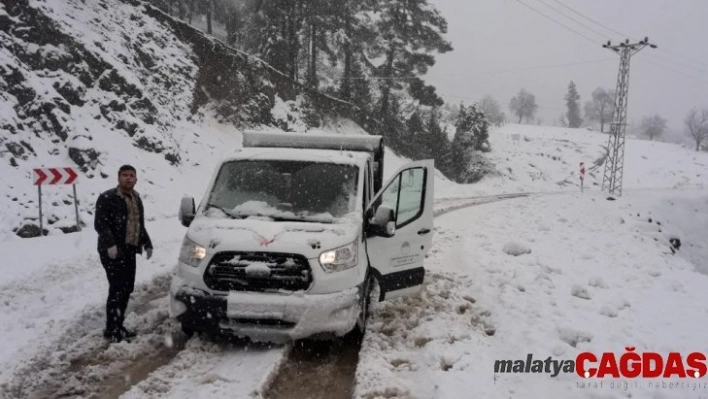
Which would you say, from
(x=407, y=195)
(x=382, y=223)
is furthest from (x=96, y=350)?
(x=407, y=195)

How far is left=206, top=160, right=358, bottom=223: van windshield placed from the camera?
18.8 ft

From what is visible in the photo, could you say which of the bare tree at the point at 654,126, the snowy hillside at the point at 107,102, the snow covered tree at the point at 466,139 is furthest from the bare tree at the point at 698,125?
the snowy hillside at the point at 107,102

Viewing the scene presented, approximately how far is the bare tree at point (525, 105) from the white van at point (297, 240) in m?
130

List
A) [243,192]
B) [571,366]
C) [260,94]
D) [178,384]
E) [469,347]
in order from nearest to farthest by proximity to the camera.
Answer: [178,384]
[571,366]
[469,347]
[243,192]
[260,94]

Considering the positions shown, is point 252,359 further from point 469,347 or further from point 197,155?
point 197,155

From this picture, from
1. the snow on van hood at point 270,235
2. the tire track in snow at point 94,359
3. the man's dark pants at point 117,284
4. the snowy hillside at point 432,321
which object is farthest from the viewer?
the man's dark pants at point 117,284

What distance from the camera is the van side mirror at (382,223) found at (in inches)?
224

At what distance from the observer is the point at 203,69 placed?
2538 centimetres

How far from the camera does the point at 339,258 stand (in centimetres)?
515

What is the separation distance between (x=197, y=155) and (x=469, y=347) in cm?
1771

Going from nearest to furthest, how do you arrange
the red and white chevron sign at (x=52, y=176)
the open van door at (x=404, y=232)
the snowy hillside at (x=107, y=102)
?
the open van door at (x=404, y=232)
the red and white chevron sign at (x=52, y=176)
the snowy hillside at (x=107, y=102)

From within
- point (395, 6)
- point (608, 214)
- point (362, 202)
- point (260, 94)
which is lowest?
point (608, 214)

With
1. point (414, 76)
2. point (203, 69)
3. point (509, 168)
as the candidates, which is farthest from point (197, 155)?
point (509, 168)

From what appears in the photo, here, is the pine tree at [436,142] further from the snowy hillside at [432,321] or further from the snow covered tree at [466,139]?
the snowy hillside at [432,321]
